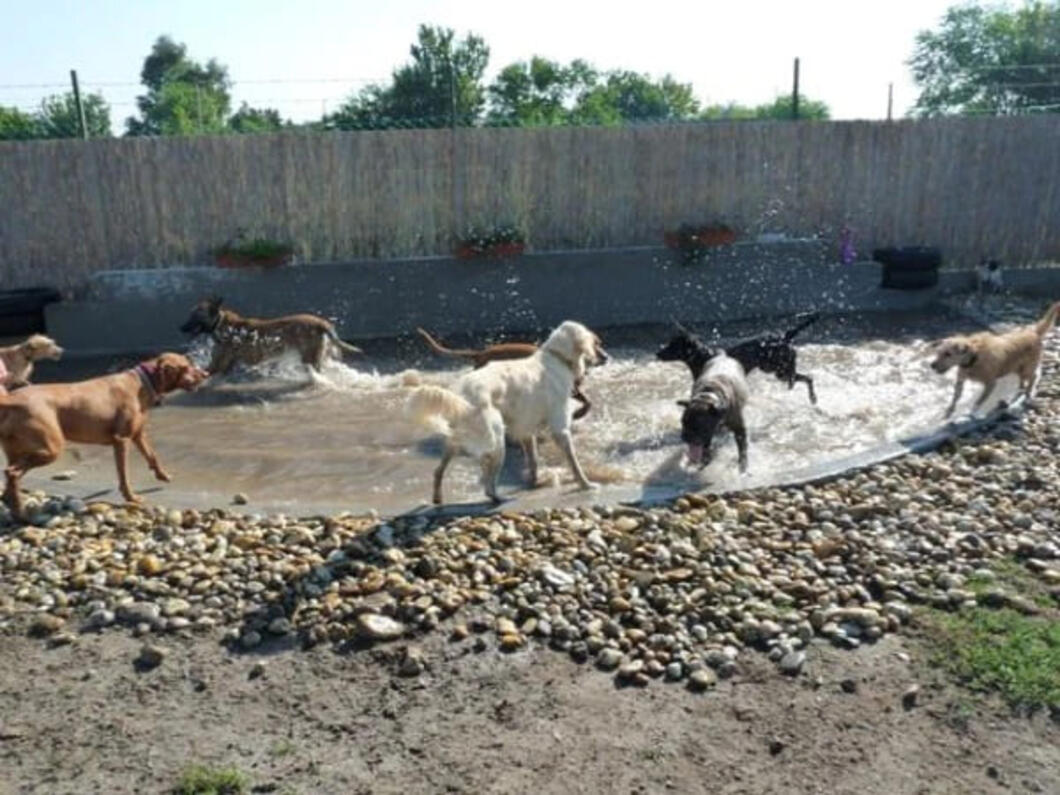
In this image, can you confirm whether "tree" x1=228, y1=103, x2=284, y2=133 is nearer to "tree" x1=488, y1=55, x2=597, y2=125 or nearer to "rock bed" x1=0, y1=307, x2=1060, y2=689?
"tree" x1=488, y1=55, x2=597, y2=125

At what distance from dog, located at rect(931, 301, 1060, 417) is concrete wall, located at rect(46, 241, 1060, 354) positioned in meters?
5.08

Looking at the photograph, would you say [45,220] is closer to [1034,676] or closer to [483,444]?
[483,444]

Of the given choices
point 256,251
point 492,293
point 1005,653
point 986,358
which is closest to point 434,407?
point 1005,653

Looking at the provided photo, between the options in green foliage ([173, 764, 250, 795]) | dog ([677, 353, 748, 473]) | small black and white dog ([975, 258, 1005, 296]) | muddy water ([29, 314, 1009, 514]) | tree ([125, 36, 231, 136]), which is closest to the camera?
green foliage ([173, 764, 250, 795])

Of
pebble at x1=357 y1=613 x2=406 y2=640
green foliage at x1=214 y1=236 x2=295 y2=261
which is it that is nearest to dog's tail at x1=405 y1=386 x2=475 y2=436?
pebble at x1=357 y1=613 x2=406 y2=640

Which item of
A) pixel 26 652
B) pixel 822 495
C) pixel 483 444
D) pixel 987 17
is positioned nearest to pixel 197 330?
pixel 483 444

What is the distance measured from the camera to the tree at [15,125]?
36.6 metres

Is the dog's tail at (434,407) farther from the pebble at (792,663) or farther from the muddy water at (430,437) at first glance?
the pebble at (792,663)

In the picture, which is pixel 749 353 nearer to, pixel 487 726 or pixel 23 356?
pixel 487 726

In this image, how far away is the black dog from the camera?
8.51 meters

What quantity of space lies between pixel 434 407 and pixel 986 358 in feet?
16.9

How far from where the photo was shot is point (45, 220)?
12.4 metres

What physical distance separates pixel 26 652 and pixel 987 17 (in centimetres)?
5228

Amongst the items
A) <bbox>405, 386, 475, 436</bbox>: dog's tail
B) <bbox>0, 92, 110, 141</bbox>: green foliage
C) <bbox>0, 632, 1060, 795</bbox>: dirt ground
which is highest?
<bbox>0, 92, 110, 141</bbox>: green foliage
